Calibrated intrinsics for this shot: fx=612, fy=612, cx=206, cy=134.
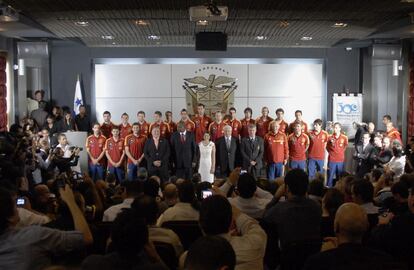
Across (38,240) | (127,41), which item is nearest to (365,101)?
(127,41)

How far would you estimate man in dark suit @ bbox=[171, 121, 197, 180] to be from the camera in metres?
13.1

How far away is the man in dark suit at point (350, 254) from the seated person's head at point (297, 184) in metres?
1.46

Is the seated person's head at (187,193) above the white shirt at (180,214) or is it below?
above

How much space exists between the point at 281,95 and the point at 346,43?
2448 mm

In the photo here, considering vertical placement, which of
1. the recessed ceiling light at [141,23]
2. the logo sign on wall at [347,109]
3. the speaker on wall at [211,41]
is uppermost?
the recessed ceiling light at [141,23]

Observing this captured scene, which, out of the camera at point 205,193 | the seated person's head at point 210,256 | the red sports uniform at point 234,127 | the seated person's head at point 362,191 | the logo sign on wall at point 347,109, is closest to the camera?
the seated person's head at point 210,256

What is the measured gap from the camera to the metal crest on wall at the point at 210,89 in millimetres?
16672

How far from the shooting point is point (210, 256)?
2.27m

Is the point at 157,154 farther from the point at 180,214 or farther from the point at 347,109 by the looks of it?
the point at 180,214

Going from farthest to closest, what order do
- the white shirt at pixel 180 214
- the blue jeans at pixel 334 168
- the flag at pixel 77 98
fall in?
the flag at pixel 77 98 → the blue jeans at pixel 334 168 → the white shirt at pixel 180 214

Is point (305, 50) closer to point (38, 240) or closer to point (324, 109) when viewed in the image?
point (324, 109)

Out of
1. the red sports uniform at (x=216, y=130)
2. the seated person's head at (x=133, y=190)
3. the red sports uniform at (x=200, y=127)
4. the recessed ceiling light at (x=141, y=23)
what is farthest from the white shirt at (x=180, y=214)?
the red sports uniform at (x=200, y=127)

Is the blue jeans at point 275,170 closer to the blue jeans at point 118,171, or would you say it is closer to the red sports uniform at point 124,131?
the blue jeans at point 118,171

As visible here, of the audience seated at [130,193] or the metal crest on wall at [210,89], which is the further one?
the metal crest on wall at [210,89]
